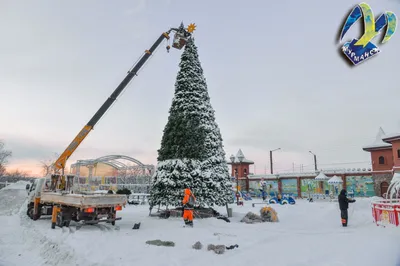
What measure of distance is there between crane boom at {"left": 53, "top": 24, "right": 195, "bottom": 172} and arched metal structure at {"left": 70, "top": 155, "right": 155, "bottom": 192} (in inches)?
517

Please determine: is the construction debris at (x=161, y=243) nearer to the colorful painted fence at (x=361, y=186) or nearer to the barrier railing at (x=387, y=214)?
the barrier railing at (x=387, y=214)

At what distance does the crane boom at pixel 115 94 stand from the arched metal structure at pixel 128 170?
43.1 ft

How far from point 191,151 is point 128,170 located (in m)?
20.7

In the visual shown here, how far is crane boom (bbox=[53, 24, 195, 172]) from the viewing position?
17203 mm

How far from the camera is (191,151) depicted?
49.4 feet

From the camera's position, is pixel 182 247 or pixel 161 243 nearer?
pixel 182 247

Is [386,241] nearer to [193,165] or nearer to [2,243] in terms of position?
[193,165]

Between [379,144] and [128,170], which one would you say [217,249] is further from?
[379,144]

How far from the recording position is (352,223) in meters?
12.8

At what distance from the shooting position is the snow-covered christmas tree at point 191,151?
14.6 metres

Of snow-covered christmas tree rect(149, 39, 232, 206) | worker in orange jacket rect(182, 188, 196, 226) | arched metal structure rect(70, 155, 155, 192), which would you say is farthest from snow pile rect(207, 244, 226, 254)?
arched metal structure rect(70, 155, 155, 192)

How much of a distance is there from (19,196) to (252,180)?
3133cm

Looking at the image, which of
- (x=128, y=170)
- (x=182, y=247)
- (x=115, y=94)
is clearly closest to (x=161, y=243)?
(x=182, y=247)

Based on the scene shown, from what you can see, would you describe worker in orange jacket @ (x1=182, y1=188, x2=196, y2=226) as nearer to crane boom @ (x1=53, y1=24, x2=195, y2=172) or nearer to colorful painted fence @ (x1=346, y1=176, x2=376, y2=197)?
crane boom @ (x1=53, y1=24, x2=195, y2=172)
